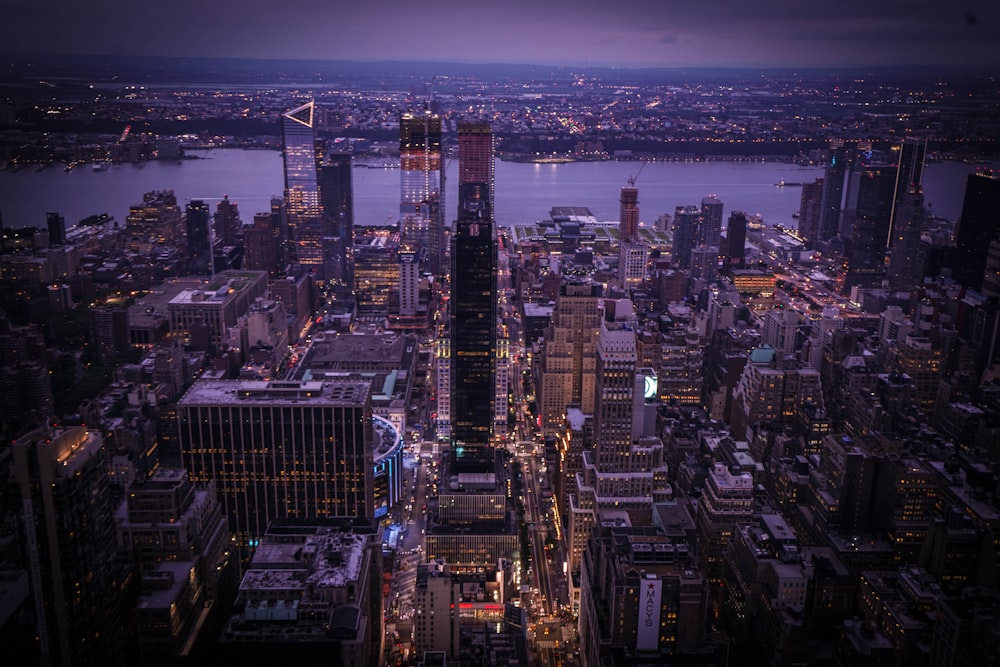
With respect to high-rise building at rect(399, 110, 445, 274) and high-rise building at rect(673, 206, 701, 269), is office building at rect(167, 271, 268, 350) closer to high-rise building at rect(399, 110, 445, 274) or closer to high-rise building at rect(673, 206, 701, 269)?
high-rise building at rect(399, 110, 445, 274)

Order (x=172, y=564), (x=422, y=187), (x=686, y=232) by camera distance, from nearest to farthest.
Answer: (x=172, y=564) < (x=686, y=232) < (x=422, y=187)

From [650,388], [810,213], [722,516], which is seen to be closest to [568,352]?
[650,388]

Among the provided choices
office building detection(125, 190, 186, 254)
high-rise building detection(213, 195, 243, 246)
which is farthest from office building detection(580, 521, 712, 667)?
high-rise building detection(213, 195, 243, 246)

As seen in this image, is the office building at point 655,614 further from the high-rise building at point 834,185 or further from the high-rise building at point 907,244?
the high-rise building at point 834,185

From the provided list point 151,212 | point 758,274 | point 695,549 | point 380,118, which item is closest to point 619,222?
point 758,274

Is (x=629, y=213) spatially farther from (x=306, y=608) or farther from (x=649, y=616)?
(x=306, y=608)

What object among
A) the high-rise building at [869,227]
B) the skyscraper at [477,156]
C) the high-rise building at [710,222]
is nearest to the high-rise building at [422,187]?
the skyscraper at [477,156]
